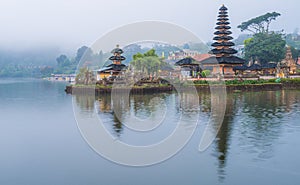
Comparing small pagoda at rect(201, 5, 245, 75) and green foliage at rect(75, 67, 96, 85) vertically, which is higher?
small pagoda at rect(201, 5, 245, 75)

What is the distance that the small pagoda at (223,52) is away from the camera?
41.7 meters

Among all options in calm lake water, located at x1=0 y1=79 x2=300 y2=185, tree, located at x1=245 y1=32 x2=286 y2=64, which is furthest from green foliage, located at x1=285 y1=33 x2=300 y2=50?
calm lake water, located at x1=0 y1=79 x2=300 y2=185

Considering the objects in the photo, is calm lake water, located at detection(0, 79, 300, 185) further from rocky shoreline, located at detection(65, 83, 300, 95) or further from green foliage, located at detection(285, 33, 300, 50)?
green foliage, located at detection(285, 33, 300, 50)

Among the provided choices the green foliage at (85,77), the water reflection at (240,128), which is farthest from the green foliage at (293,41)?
the water reflection at (240,128)

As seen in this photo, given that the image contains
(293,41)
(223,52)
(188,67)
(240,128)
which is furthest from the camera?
(293,41)

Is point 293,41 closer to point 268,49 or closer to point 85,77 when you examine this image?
point 268,49

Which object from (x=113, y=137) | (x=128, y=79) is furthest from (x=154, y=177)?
(x=128, y=79)

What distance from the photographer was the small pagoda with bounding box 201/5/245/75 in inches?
1641

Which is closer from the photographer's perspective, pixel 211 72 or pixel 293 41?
pixel 211 72

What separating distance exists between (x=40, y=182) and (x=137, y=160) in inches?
119

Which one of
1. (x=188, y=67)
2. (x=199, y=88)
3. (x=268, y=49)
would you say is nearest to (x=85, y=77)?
(x=199, y=88)

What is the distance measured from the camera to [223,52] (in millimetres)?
Result: 42156

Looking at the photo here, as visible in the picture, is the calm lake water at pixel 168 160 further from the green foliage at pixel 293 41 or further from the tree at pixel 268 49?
the green foliage at pixel 293 41

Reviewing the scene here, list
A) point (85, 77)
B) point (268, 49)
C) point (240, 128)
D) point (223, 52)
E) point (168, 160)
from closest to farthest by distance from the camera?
1. point (168, 160)
2. point (240, 128)
3. point (85, 77)
4. point (223, 52)
5. point (268, 49)
